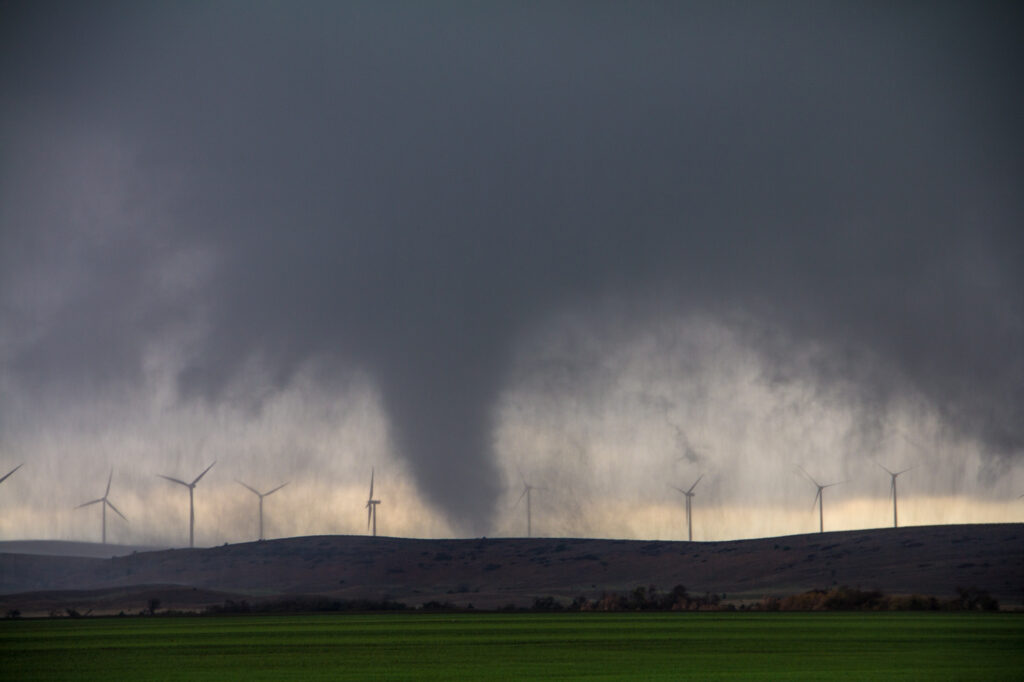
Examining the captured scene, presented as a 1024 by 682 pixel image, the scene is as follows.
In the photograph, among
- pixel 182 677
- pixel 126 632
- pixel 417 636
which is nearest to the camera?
pixel 182 677

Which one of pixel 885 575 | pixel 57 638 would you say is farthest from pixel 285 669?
pixel 885 575

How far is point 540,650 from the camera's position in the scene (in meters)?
60.9

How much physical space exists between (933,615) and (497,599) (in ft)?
253

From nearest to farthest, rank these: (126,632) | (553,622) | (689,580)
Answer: (126,632), (553,622), (689,580)

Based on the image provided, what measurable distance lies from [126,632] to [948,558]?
13194 cm

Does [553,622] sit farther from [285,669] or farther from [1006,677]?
[1006,677]

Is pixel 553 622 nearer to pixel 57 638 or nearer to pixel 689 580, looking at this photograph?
pixel 57 638

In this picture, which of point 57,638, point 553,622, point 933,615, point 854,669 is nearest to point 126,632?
point 57,638

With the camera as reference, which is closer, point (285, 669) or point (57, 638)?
point (285, 669)

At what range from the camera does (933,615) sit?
98.9 m

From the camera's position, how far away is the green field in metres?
47.0

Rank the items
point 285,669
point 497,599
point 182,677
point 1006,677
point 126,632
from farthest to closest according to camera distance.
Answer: point 497,599
point 126,632
point 285,669
point 182,677
point 1006,677

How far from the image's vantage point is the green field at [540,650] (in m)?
47.0

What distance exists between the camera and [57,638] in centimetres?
7712
